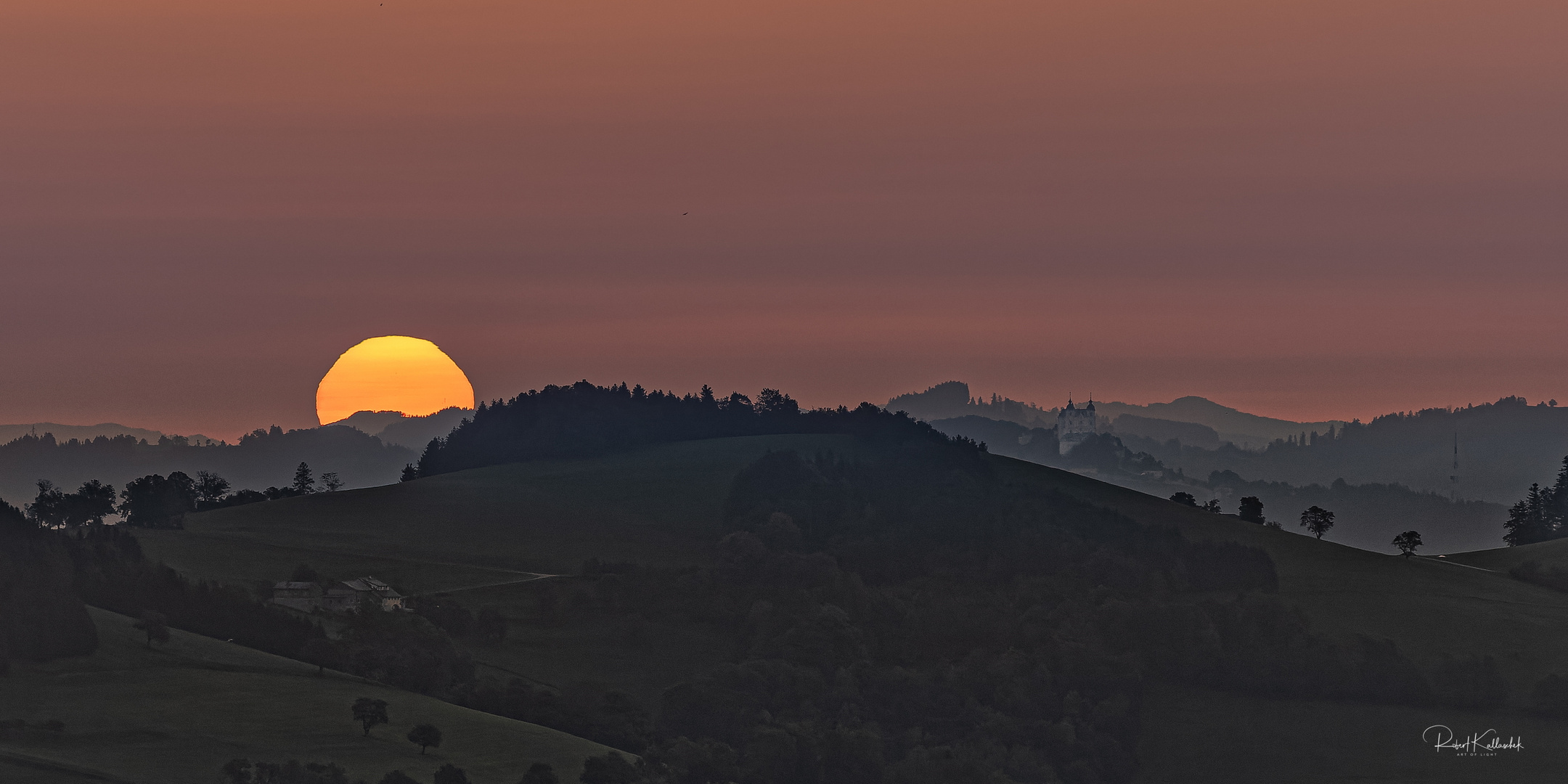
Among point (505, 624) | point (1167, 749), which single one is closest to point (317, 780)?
point (505, 624)

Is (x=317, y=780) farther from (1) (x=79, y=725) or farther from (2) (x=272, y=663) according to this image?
(2) (x=272, y=663)

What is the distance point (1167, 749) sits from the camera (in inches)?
6555

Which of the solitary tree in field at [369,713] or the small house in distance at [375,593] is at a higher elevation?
the small house in distance at [375,593]

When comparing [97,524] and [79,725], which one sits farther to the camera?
[97,524]

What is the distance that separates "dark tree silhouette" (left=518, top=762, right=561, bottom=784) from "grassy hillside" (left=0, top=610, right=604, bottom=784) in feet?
7.02

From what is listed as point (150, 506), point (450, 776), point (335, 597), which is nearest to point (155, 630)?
point (450, 776)

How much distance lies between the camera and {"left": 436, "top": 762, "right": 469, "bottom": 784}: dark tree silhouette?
105 meters

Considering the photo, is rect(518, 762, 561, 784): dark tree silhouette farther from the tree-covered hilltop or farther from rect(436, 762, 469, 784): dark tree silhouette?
the tree-covered hilltop

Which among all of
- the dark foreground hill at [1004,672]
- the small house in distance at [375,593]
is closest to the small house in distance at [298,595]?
the small house in distance at [375,593]

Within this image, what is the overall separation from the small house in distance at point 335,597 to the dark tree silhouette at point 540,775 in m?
59.7

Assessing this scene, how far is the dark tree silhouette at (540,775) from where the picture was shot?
106562 mm

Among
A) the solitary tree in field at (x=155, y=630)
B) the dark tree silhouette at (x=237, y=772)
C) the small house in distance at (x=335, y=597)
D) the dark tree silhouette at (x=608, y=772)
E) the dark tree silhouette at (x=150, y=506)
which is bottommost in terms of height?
the dark tree silhouette at (x=608, y=772)

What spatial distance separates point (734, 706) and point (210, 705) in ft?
185

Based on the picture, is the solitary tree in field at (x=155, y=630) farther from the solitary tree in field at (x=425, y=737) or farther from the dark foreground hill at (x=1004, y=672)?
the solitary tree in field at (x=425, y=737)
